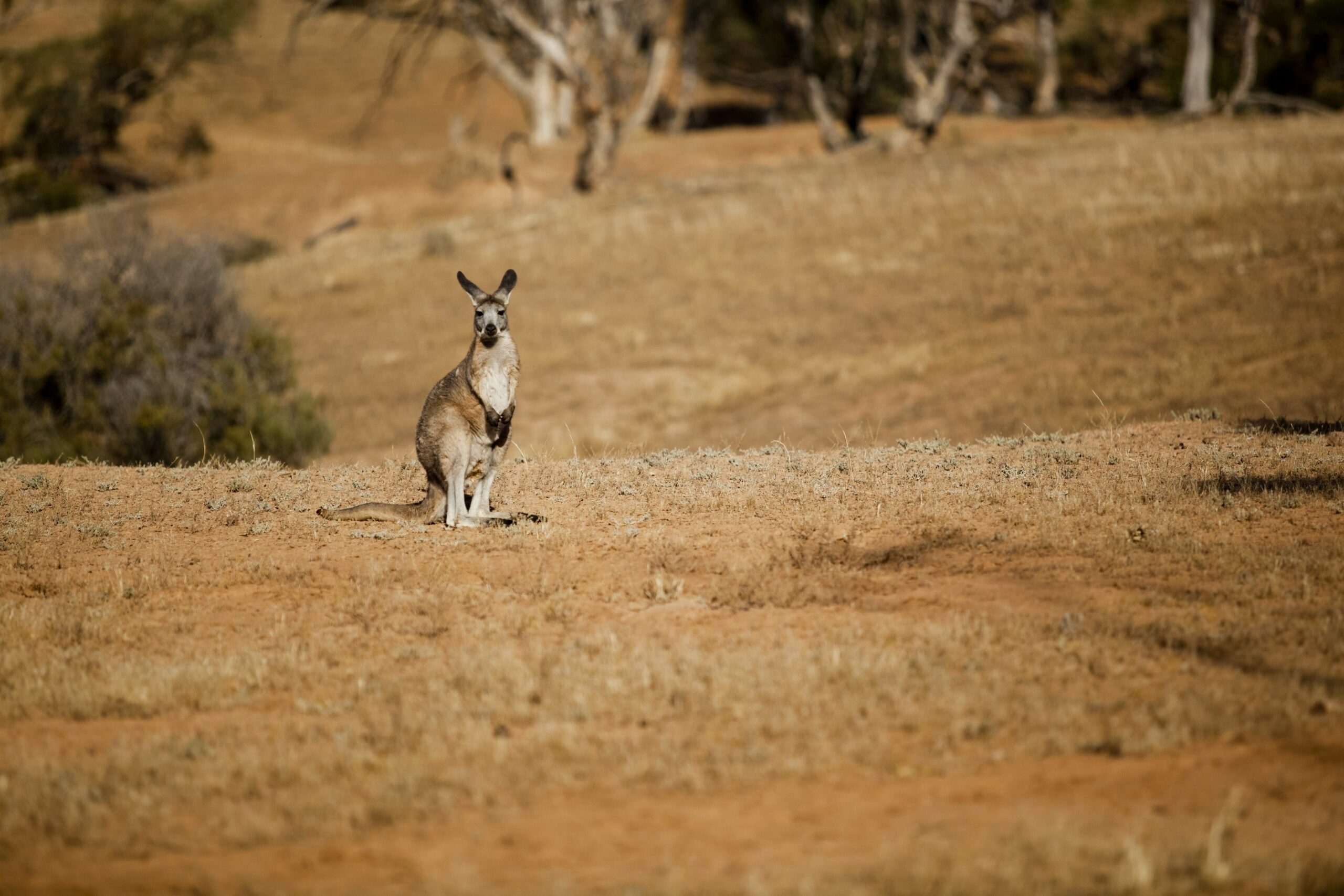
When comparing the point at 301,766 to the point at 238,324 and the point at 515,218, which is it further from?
the point at 515,218

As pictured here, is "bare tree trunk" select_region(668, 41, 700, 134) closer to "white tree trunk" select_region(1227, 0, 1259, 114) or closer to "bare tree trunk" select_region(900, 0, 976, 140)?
"bare tree trunk" select_region(900, 0, 976, 140)

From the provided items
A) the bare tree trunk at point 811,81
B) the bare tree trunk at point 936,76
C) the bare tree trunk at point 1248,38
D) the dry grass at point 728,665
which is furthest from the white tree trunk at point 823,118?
the dry grass at point 728,665

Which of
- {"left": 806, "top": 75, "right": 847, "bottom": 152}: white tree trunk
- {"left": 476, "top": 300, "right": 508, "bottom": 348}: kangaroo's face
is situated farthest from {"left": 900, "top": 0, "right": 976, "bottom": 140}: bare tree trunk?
{"left": 476, "top": 300, "right": 508, "bottom": 348}: kangaroo's face

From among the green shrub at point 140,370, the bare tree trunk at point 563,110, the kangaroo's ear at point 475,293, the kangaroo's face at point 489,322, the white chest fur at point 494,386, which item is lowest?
the green shrub at point 140,370

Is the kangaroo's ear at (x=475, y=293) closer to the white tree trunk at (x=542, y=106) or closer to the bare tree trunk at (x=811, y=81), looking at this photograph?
the bare tree trunk at (x=811, y=81)

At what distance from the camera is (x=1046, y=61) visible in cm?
4650

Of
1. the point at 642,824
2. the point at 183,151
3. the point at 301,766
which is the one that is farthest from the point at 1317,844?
the point at 183,151

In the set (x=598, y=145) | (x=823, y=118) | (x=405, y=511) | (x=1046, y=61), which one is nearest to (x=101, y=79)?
(x=598, y=145)

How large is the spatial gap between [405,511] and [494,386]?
133cm

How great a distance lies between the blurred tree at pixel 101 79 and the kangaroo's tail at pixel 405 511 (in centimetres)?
4384

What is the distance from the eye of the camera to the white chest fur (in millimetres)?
8352

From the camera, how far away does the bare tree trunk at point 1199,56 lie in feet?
122

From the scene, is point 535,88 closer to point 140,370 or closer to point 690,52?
point 690,52

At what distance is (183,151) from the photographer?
51406 millimetres
